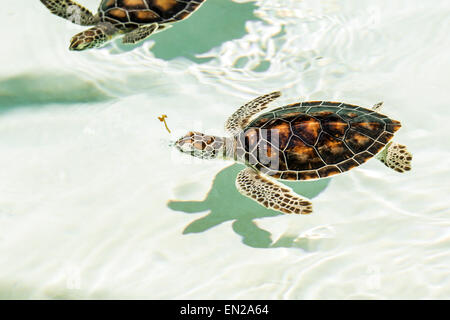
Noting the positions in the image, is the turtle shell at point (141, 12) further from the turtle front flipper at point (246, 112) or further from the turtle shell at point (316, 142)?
the turtle shell at point (316, 142)

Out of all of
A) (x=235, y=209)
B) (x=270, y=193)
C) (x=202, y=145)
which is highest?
(x=202, y=145)

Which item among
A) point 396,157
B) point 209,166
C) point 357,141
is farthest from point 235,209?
point 396,157


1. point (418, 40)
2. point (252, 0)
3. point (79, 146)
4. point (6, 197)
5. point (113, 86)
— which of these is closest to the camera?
point (6, 197)

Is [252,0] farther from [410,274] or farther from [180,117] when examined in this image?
[410,274]

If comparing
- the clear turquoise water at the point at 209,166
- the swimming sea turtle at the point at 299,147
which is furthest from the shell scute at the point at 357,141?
the clear turquoise water at the point at 209,166

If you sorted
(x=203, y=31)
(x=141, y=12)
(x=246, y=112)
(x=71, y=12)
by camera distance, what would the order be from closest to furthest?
1. (x=246, y=112)
2. (x=141, y=12)
3. (x=71, y=12)
4. (x=203, y=31)

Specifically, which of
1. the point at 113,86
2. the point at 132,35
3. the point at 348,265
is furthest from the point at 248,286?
the point at 132,35

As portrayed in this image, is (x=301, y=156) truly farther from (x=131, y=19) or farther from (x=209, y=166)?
(x=131, y=19)
